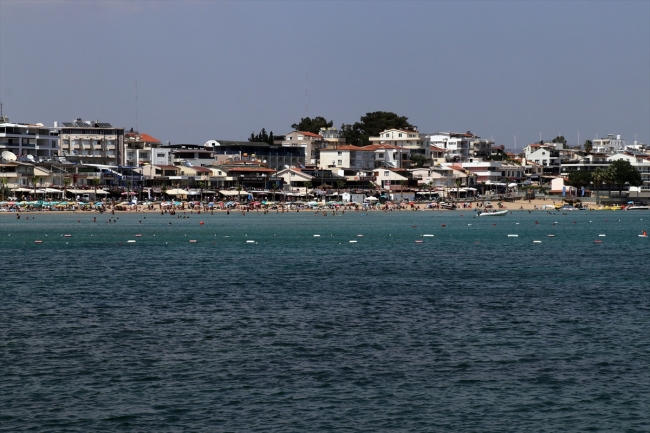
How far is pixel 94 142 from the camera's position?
572 feet

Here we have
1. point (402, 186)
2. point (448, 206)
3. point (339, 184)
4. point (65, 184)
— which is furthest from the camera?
point (402, 186)

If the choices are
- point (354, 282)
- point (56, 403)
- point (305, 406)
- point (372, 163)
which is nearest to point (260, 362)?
point (305, 406)

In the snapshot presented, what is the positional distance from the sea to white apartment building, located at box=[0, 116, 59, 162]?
112 metres

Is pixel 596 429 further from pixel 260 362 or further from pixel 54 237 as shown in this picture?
pixel 54 237

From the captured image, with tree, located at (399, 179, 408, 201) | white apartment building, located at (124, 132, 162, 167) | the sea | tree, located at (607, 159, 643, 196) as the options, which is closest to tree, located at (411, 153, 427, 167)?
tree, located at (399, 179, 408, 201)

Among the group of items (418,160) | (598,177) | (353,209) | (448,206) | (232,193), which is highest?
(418,160)

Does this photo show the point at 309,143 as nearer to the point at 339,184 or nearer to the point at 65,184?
the point at 339,184

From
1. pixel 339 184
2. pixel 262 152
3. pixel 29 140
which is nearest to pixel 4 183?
pixel 29 140

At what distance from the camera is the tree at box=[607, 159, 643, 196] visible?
591ft

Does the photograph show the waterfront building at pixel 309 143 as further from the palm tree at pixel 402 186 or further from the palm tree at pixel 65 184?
the palm tree at pixel 65 184

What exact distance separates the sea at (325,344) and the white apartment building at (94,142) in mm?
117984

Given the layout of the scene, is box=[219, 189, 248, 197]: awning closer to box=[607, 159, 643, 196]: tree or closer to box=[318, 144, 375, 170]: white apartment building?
box=[318, 144, 375, 170]: white apartment building

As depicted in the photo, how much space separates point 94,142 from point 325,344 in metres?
153

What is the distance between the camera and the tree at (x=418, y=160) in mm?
190125
